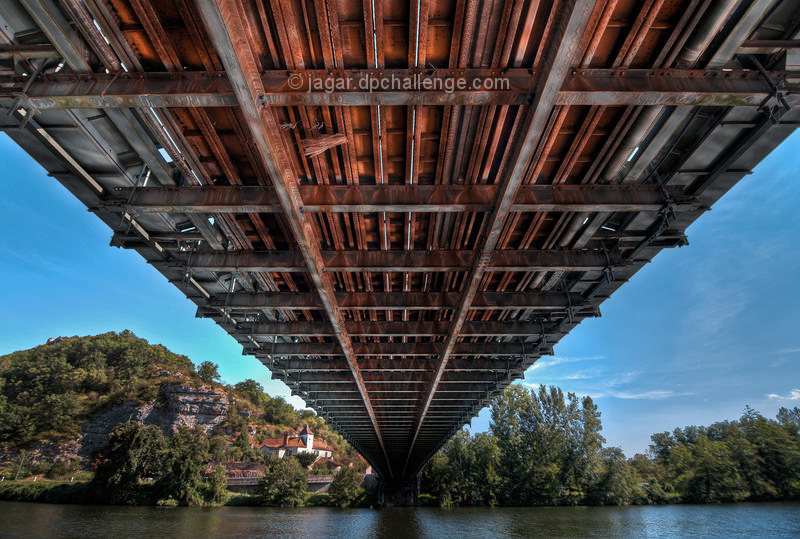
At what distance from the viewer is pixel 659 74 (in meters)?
5.14

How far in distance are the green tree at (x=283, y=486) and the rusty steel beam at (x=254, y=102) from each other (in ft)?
159

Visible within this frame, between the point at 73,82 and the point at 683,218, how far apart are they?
1067cm

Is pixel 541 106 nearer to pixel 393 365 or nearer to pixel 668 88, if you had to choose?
pixel 668 88

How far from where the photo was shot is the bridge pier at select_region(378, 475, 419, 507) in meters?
49.0

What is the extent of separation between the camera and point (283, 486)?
47.8 m

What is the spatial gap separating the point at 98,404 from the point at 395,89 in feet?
311

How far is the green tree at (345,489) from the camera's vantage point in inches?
1983

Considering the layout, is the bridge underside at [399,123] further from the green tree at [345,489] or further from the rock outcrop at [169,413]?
the rock outcrop at [169,413]

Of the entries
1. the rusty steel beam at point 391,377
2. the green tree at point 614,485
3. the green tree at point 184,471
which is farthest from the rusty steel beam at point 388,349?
the green tree at point 614,485

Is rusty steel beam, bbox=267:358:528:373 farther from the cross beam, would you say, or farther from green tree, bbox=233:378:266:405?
green tree, bbox=233:378:266:405

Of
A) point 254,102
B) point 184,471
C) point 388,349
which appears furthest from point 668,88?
point 184,471

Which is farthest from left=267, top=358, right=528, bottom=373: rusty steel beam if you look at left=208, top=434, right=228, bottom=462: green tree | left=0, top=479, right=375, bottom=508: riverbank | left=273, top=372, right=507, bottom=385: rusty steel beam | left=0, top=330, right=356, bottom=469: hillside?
left=208, top=434, right=228, bottom=462: green tree

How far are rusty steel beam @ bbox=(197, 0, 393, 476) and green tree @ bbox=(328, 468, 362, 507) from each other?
167 ft

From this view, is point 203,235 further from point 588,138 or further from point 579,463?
point 579,463
